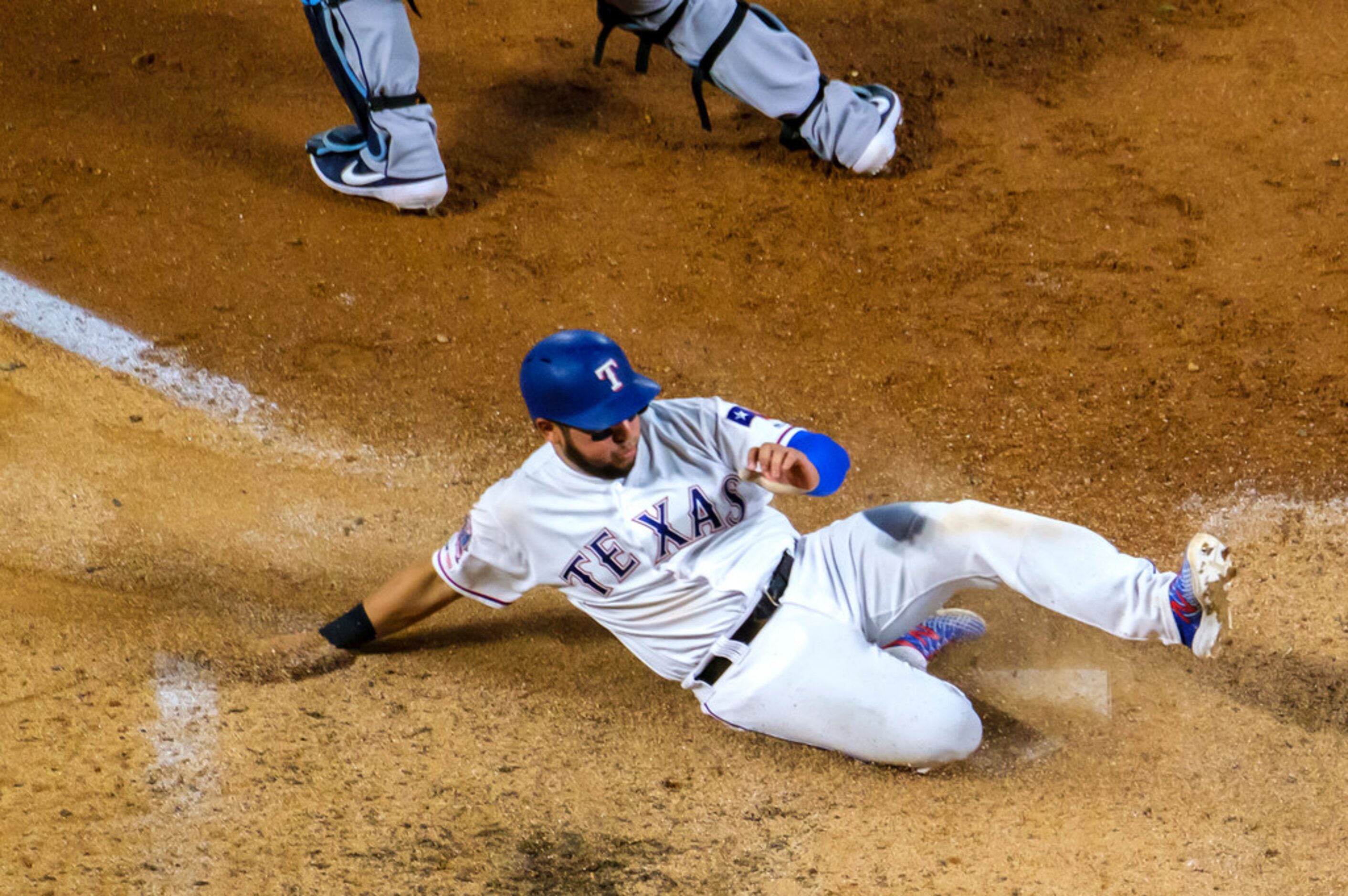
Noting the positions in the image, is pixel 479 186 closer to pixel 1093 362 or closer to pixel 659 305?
pixel 659 305

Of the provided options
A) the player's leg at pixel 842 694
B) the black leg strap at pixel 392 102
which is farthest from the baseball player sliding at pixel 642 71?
the player's leg at pixel 842 694

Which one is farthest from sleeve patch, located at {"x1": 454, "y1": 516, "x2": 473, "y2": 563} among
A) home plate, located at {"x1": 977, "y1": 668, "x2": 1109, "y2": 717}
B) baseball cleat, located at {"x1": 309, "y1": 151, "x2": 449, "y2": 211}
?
baseball cleat, located at {"x1": 309, "y1": 151, "x2": 449, "y2": 211}

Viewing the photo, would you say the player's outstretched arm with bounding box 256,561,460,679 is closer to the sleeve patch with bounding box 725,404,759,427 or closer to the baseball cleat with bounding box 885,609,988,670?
the sleeve patch with bounding box 725,404,759,427

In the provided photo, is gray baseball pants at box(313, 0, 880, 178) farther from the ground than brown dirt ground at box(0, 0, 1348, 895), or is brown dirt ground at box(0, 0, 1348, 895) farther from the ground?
gray baseball pants at box(313, 0, 880, 178)

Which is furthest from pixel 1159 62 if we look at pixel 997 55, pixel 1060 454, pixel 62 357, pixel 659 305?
pixel 62 357

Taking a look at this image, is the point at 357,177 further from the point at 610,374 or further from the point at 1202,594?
the point at 1202,594
